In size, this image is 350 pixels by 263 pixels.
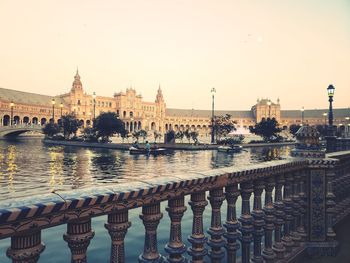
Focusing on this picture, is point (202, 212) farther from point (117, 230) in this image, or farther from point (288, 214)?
point (288, 214)

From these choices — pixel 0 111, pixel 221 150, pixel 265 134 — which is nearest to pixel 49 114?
pixel 0 111

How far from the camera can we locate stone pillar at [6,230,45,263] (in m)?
1.81

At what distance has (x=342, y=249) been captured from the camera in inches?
200

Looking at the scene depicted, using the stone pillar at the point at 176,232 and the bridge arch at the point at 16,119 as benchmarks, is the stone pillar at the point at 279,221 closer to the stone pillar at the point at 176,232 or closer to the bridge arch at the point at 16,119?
the stone pillar at the point at 176,232

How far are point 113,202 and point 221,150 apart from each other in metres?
42.5

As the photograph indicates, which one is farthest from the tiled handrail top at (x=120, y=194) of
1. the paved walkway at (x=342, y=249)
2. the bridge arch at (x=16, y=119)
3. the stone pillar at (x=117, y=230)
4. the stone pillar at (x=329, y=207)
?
the bridge arch at (x=16, y=119)

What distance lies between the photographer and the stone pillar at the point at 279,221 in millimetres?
4223

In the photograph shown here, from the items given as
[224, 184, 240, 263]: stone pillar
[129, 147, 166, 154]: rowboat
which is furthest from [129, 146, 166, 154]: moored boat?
[224, 184, 240, 263]: stone pillar

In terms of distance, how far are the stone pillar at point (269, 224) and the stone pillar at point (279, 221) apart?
0.18 meters

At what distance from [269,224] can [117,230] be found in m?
2.61

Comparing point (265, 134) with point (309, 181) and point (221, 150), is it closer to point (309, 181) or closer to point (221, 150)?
point (221, 150)

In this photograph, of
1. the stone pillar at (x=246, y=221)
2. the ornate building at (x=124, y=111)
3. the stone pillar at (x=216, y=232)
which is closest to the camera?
the stone pillar at (x=216, y=232)

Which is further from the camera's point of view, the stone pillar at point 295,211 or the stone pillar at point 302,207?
the stone pillar at point 302,207

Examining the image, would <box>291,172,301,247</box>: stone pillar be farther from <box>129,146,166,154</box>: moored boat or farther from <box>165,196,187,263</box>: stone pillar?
<box>129,146,166,154</box>: moored boat
